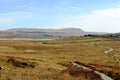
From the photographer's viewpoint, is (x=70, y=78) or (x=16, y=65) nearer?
(x=70, y=78)

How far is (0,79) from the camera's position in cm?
2870

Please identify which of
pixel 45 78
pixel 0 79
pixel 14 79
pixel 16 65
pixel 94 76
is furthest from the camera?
pixel 16 65

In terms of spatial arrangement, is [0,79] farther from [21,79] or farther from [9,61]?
[9,61]

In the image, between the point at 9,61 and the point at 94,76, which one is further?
the point at 9,61

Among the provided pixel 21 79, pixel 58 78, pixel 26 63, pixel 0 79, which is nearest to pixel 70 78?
pixel 58 78

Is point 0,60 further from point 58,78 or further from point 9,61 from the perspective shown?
point 58,78

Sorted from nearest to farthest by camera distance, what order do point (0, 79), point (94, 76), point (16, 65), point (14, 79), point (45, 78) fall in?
point (0, 79) < point (14, 79) < point (45, 78) < point (94, 76) < point (16, 65)

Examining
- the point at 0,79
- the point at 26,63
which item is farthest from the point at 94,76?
the point at 26,63

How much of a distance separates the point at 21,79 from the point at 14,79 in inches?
28.4

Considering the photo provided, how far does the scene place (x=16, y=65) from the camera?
49531mm

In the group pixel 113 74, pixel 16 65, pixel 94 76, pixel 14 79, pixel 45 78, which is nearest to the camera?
pixel 14 79

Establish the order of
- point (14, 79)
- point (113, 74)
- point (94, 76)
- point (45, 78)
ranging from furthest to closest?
point (113, 74), point (94, 76), point (45, 78), point (14, 79)

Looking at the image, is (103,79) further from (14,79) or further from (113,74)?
(14,79)

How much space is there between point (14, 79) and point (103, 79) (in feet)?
33.2
